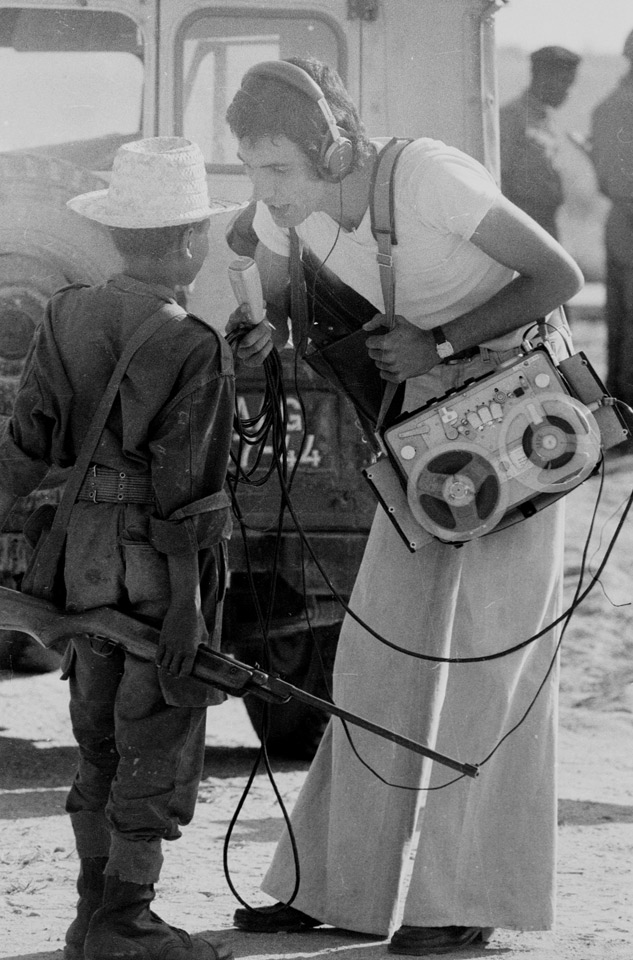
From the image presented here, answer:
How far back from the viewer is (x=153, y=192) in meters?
3.06

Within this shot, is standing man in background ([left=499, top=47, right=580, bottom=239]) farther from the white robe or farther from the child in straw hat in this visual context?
the child in straw hat

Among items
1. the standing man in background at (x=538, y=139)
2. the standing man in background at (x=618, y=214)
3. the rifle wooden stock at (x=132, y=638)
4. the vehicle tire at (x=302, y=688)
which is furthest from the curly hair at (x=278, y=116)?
the standing man in background at (x=618, y=214)

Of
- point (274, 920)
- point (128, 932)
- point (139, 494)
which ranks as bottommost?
point (274, 920)

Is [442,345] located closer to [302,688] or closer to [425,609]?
[425,609]

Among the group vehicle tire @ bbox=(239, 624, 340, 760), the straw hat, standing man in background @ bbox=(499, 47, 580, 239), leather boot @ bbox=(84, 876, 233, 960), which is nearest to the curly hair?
the straw hat

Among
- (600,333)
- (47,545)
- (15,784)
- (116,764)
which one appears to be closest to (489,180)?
(47,545)

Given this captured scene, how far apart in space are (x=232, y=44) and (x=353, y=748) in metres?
2.67

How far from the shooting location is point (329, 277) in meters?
3.40

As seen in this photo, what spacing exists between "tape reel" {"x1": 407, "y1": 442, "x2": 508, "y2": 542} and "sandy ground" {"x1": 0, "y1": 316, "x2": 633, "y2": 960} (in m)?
0.45

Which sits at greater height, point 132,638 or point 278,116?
point 278,116

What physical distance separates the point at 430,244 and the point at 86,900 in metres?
1.57

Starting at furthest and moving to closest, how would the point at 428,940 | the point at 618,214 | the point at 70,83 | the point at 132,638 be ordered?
the point at 618,214 → the point at 70,83 → the point at 428,940 → the point at 132,638

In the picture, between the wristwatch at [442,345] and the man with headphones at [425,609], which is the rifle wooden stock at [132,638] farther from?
the wristwatch at [442,345]

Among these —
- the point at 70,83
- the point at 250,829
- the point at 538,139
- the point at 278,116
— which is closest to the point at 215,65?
the point at 70,83
